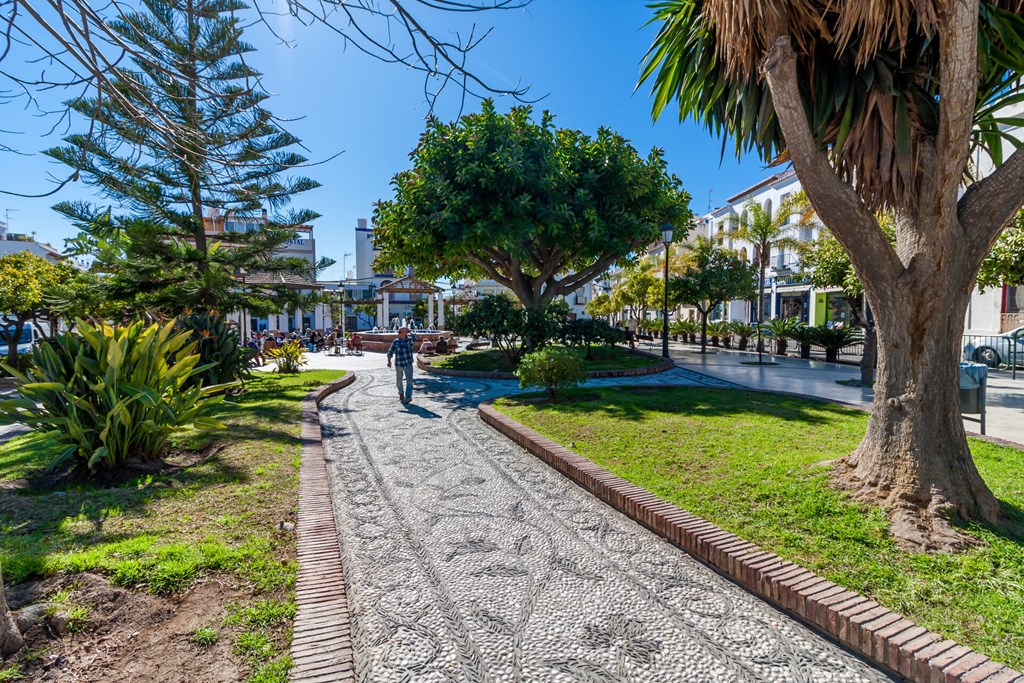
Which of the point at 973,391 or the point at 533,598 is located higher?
the point at 973,391

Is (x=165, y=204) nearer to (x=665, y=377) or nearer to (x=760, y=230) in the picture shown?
(x=665, y=377)

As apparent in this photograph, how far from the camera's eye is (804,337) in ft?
64.1

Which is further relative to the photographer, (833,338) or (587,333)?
(833,338)

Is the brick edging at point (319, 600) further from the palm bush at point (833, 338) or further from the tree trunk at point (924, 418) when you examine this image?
the palm bush at point (833, 338)

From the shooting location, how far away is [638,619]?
9.32ft

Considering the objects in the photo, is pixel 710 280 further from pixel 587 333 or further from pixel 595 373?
pixel 595 373

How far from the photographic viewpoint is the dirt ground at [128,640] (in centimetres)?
221

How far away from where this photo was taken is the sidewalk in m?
7.68

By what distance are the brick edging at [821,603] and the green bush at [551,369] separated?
4505mm

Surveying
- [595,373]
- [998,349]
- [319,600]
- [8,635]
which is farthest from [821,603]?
[998,349]

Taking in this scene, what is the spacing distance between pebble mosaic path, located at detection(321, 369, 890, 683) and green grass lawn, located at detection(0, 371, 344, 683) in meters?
0.45

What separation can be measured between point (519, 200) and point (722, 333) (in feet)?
59.0

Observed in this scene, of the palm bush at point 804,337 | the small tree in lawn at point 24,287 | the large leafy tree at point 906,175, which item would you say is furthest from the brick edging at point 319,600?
the palm bush at point 804,337

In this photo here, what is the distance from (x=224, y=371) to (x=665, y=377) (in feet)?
35.2
